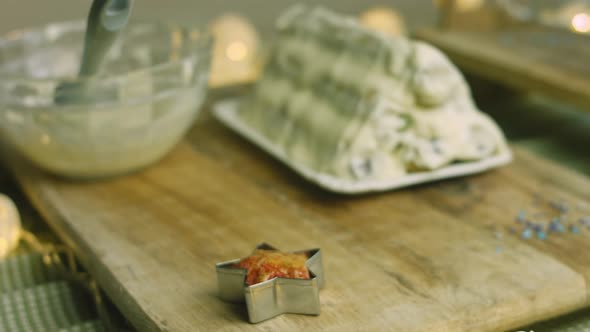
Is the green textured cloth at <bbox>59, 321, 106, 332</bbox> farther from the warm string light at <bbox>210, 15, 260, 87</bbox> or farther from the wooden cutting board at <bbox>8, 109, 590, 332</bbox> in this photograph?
the warm string light at <bbox>210, 15, 260, 87</bbox>

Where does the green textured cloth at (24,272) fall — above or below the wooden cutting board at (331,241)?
below

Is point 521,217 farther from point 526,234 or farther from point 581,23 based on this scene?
point 581,23

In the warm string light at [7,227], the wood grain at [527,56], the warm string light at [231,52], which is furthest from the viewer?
the warm string light at [231,52]

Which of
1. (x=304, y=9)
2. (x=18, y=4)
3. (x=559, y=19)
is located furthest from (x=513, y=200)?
(x=18, y=4)

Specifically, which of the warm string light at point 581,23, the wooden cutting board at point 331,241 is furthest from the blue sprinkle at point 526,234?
the warm string light at point 581,23

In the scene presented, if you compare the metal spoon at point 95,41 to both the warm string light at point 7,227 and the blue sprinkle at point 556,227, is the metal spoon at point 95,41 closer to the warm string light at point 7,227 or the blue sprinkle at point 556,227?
the warm string light at point 7,227

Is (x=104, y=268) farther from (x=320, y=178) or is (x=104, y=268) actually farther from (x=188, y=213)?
(x=320, y=178)
